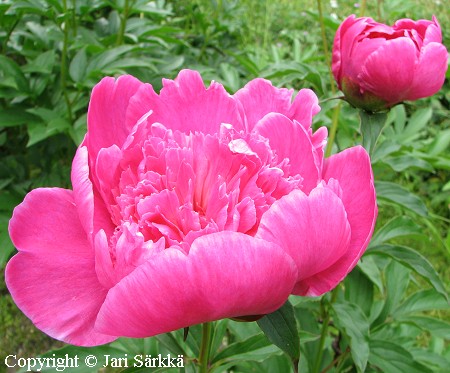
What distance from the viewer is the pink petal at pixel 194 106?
19.8 inches

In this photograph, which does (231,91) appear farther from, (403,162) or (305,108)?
(305,108)


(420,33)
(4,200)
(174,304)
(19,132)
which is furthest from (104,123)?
(19,132)

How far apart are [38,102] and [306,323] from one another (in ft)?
2.81

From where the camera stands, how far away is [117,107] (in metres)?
0.49

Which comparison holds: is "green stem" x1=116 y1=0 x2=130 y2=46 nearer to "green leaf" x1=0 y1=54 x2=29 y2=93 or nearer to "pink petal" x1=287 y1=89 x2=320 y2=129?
"green leaf" x1=0 y1=54 x2=29 y2=93

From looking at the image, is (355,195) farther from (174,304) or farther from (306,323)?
(306,323)

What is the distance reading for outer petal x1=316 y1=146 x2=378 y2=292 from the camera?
418 mm

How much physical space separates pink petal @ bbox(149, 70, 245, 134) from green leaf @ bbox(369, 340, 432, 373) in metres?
0.55

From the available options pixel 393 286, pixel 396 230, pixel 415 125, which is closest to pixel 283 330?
pixel 396 230

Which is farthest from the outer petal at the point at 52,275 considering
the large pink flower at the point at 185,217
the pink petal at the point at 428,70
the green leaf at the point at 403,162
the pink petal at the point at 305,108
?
the green leaf at the point at 403,162

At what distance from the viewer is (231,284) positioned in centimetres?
35

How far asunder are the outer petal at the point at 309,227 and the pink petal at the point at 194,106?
0.14m

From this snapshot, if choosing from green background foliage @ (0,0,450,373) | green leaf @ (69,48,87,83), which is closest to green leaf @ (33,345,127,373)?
green background foliage @ (0,0,450,373)

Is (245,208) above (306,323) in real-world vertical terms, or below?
above
